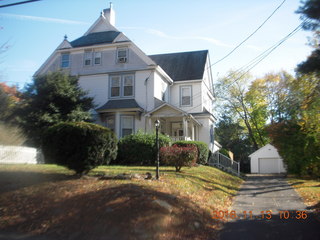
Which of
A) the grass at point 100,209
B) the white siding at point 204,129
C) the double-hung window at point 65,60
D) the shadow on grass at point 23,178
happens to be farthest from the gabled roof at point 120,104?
the grass at point 100,209

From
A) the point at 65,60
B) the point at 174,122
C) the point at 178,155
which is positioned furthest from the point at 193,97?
the point at 178,155

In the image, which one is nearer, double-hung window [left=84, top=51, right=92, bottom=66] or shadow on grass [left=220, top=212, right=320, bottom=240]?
shadow on grass [left=220, top=212, right=320, bottom=240]

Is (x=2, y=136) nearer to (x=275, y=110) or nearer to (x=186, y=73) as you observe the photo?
(x=186, y=73)

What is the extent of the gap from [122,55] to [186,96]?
657 cm

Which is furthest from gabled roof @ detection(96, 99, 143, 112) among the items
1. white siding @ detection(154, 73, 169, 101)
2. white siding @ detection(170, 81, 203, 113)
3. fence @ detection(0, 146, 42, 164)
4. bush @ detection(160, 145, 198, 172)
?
bush @ detection(160, 145, 198, 172)

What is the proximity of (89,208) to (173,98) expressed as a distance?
1918cm

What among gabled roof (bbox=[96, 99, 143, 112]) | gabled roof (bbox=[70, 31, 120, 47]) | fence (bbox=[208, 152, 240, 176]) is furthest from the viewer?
gabled roof (bbox=[70, 31, 120, 47])

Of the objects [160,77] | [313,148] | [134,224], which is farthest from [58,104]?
[313,148]

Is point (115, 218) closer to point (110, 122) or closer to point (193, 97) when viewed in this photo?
point (110, 122)

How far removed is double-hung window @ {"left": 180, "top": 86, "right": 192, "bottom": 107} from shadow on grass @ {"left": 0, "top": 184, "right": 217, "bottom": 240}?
1769 centimetres

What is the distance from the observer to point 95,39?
80.3 feet

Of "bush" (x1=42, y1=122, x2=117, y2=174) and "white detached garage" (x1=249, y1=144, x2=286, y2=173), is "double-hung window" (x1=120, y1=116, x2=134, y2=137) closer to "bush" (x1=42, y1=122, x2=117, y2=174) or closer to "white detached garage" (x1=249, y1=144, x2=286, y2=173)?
"bush" (x1=42, y1=122, x2=117, y2=174)

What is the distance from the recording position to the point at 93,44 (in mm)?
23781
